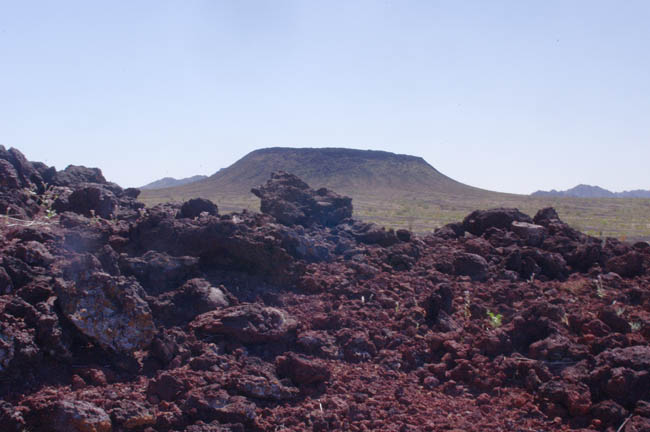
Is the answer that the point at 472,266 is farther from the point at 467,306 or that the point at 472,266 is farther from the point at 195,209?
the point at 195,209

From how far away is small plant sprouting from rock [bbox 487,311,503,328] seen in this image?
5.57m

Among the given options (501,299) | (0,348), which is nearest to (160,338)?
(0,348)

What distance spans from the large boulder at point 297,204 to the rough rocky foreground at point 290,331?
1032 millimetres

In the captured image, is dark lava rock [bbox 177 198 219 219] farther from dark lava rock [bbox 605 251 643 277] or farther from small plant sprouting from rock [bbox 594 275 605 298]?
dark lava rock [bbox 605 251 643 277]

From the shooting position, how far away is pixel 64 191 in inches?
339

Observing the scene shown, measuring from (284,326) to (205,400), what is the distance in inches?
56.7

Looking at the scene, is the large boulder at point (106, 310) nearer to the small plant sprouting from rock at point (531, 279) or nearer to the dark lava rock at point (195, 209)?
the dark lava rock at point (195, 209)

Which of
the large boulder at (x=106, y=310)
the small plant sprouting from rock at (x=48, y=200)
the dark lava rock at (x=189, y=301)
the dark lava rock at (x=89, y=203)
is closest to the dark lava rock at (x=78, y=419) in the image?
the large boulder at (x=106, y=310)

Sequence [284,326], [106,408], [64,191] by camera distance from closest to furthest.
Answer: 1. [106,408]
2. [284,326]
3. [64,191]

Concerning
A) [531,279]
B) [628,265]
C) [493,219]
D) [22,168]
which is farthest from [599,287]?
[22,168]

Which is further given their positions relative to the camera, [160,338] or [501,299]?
[501,299]

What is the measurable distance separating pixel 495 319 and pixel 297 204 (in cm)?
481

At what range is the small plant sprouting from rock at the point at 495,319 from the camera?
18.3 feet

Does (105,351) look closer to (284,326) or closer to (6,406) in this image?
(6,406)
